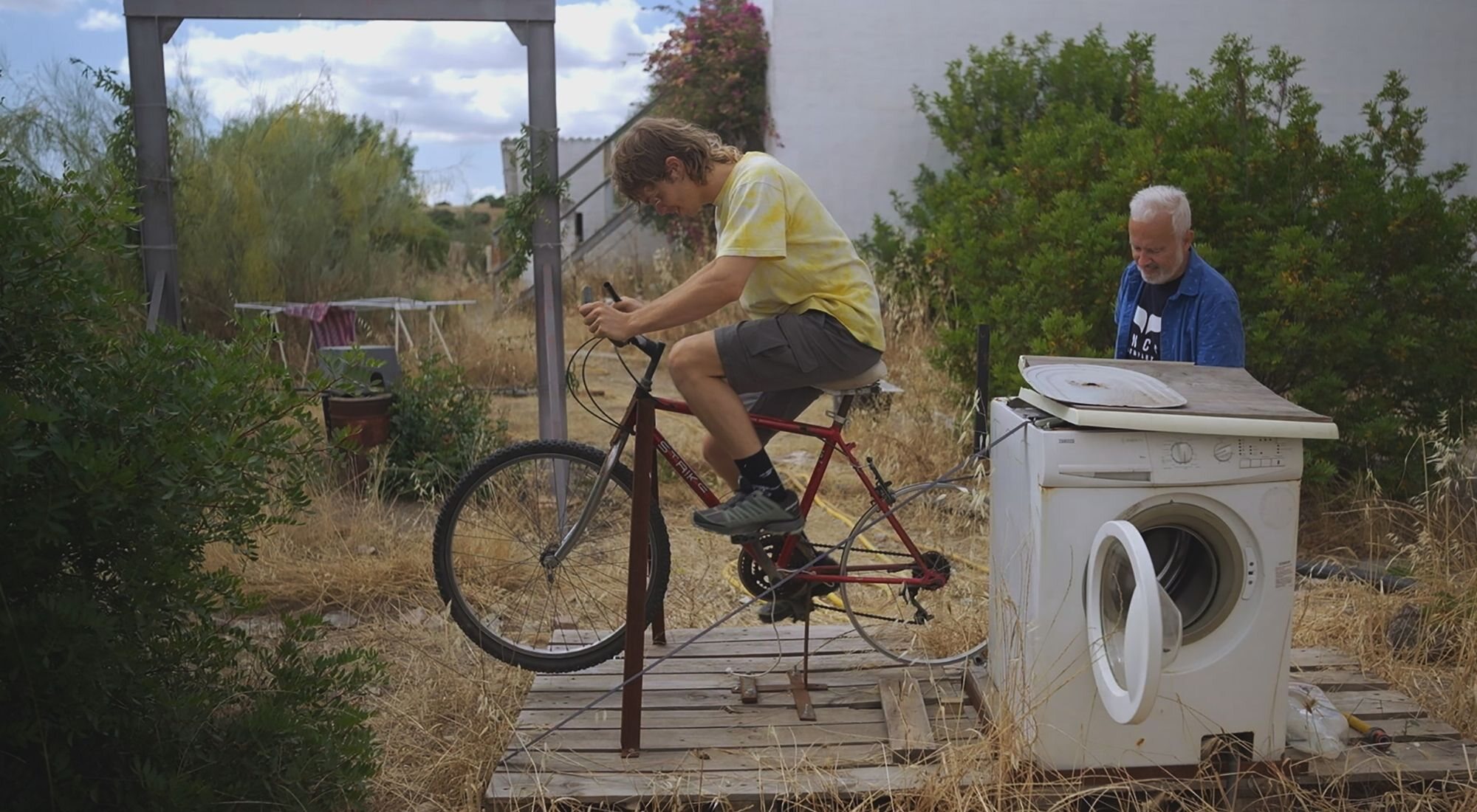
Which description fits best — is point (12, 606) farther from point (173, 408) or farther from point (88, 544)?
point (173, 408)

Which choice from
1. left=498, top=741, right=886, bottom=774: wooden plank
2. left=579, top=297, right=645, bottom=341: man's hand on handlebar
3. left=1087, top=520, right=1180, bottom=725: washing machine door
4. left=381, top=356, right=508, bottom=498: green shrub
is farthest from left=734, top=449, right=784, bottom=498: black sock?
left=381, top=356, right=508, bottom=498: green shrub

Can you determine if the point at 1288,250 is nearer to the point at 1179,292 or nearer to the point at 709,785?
the point at 1179,292

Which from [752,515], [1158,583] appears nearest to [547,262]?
[752,515]

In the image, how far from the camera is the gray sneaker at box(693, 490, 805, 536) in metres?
3.48

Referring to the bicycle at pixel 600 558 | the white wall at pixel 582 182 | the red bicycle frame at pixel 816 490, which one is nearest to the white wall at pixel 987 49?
the white wall at pixel 582 182

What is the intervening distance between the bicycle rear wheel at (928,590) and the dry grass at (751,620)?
569 mm

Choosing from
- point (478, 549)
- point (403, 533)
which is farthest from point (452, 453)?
point (478, 549)

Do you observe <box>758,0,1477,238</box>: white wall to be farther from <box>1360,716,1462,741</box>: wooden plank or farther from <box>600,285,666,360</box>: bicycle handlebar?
<box>1360,716,1462,741</box>: wooden plank

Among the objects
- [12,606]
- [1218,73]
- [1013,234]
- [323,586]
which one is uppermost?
[1218,73]

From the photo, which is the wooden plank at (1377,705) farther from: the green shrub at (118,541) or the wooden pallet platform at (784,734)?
the green shrub at (118,541)

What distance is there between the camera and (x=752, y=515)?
351 centimetres

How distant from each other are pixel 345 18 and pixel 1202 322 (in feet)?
13.3

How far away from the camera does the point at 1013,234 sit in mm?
6543

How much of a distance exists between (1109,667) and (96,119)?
8.68 m
